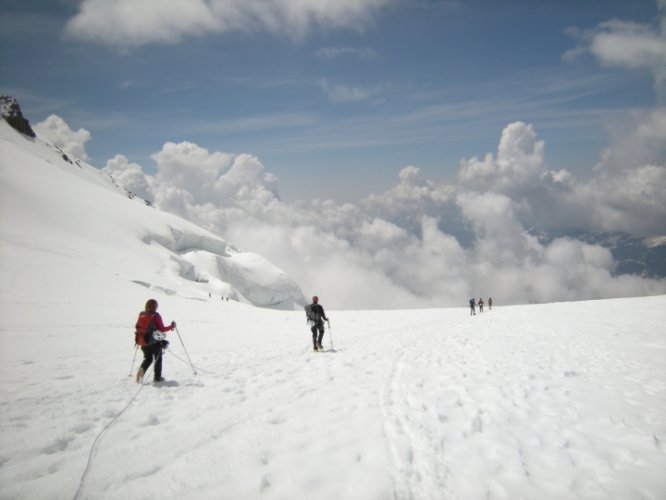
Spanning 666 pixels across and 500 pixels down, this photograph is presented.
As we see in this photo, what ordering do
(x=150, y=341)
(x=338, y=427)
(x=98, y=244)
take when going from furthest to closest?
(x=98, y=244)
(x=150, y=341)
(x=338, y=427)

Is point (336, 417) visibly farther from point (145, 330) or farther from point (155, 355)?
point (145, 330)

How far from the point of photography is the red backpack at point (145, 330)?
34.3 ft

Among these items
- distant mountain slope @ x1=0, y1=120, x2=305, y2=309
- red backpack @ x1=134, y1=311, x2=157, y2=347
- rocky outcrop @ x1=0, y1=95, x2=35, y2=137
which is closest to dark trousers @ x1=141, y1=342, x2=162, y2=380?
red backpack @ x1=134, y1=311, x2=157, y2=347

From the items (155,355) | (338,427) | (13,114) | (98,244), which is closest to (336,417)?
(338,427)

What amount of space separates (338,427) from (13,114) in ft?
627

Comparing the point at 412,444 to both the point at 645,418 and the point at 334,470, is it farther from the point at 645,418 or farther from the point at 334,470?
the point at 645,418

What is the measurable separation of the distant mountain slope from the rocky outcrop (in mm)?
3672

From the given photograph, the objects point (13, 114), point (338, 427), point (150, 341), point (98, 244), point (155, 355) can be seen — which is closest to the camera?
point (338, 427)

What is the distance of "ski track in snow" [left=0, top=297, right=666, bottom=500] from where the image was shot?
17.8 ft

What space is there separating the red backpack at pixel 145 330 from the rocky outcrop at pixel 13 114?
590ft

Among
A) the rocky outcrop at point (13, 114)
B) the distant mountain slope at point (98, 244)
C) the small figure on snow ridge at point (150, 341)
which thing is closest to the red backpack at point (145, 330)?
the small figure on snow ridge at point (150, 341)

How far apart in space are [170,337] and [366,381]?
48.5ft

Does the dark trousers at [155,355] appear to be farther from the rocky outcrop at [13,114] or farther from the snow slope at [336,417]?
the rocky outcrop at [13,114]

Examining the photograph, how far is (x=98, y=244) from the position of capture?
6072cm
